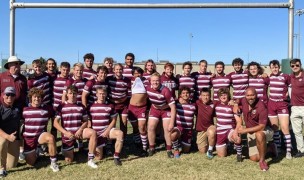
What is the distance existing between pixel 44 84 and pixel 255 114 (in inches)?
177

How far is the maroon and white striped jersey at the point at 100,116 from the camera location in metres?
6.96

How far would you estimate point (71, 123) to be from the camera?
6805mm

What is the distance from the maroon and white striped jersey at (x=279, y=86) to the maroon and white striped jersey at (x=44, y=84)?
4.93 metres

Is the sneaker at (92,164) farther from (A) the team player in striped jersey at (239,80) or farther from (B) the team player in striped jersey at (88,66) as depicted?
(A) the team player in striped jersey at (239,80)

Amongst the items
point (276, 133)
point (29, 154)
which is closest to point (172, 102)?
point (276, 133)

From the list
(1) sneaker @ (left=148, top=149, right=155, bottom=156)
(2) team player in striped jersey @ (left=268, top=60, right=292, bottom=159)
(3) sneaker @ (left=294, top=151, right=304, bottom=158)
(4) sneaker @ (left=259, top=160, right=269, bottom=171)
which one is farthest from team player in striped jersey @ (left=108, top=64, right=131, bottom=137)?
(3) sneaker @ (left=294, top=151, right=304, bottom=158)

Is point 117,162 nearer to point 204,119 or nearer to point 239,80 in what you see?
point 204,119

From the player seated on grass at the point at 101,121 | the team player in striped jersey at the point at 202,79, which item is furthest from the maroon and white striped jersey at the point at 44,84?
the team player in striped jersey at the point at 202,79

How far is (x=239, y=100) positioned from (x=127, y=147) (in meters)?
2.83

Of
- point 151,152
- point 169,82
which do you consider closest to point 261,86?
point 169,82

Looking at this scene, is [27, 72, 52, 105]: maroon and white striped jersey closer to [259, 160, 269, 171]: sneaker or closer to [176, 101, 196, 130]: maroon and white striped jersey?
[176, 101, 196, 130]: maroon and white striped jersey

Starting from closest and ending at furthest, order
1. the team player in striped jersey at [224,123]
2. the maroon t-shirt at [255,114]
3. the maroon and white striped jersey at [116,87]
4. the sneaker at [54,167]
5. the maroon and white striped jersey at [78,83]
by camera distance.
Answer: the sneaker at [54,167], the maroon t-shirt at [255,114], the team player in striped jersey at [224,123], the maroon and white striped jersey at [78,83], the maroon and white striped jersey at [116,87]

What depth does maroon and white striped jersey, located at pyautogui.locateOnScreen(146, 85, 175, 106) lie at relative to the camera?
7.28 meters

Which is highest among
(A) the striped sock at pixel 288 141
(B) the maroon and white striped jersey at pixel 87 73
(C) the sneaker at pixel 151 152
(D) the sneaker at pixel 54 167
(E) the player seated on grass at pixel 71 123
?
(B) the maroon and white striped jersey at pixel 87 73
